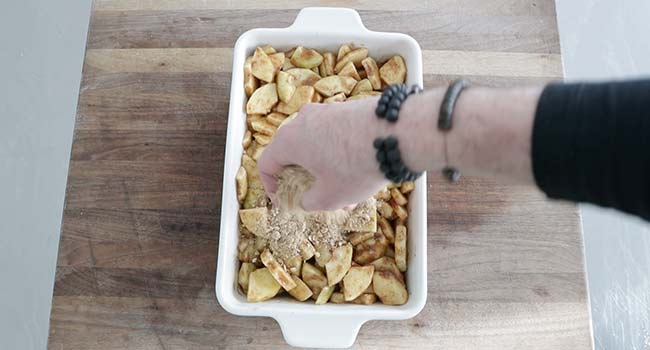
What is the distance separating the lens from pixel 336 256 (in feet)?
Answer: 3.17

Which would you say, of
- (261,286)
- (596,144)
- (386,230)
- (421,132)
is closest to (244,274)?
(261,286)

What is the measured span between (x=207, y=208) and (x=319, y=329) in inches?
12.6

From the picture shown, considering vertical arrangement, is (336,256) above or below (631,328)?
above

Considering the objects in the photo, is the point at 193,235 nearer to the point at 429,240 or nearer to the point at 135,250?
the point at 135,250

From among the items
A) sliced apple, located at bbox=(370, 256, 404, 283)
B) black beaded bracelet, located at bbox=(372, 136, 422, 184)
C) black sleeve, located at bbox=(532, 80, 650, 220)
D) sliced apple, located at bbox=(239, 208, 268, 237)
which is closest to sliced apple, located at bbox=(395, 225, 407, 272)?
sliced apple, located at bbox=(370, 256, 404, 283)

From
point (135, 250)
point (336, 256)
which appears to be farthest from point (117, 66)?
point (336, 256)

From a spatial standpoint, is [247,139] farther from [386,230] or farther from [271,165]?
[386,230]

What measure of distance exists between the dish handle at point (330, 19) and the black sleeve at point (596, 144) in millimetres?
605

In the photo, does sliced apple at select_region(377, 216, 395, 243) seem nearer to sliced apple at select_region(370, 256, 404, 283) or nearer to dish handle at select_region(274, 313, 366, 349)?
sliced apple at select_region(370, 256, 404, 283)

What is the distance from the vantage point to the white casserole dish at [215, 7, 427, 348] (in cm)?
90

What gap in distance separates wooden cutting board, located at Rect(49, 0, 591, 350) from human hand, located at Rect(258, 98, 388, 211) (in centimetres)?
33

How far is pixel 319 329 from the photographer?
91cm

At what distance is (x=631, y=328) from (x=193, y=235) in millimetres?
868

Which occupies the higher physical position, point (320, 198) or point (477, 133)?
point (477, 133)
